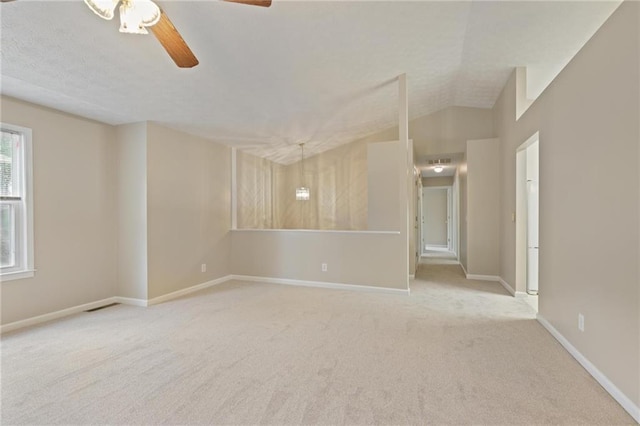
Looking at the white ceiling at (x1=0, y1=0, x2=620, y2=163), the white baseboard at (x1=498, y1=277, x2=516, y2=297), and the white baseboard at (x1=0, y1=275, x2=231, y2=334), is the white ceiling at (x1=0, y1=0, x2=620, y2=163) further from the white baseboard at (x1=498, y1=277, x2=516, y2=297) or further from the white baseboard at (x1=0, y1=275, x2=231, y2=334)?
the white baseboard at (x1=498, y1=277, x2=516, y2=297)

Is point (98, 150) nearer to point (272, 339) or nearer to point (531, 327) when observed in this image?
point (272, 339)

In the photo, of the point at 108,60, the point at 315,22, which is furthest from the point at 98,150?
the point at 315,22

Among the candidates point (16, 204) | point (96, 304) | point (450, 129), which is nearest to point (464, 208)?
point (450, 129)

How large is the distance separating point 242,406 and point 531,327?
300 centimetres

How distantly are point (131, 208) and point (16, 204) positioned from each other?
1135 millimetres

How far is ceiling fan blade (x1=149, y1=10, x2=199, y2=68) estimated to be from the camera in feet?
5.82

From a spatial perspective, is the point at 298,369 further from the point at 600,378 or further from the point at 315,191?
the point at 315,191

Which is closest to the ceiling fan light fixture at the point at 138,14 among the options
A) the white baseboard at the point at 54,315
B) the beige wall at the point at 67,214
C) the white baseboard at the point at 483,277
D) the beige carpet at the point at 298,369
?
the beige carpet at the point at 298,369

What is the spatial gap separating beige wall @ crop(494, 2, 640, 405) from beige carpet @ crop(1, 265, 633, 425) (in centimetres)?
31

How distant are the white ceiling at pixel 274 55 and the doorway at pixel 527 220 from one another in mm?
1325

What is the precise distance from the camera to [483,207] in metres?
5.60

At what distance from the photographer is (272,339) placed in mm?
2873

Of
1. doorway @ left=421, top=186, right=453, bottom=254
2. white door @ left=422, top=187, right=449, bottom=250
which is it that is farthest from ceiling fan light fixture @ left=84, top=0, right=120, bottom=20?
white door @ left=422, top=187, right=449, bottom=250

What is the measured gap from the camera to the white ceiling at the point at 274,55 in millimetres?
2451
